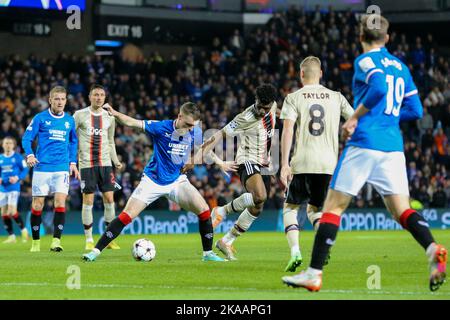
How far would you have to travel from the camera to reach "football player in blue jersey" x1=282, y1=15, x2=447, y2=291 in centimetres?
852

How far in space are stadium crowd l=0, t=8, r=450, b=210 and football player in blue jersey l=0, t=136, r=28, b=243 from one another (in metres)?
3.88

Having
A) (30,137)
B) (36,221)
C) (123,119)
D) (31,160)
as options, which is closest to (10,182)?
(36,221)

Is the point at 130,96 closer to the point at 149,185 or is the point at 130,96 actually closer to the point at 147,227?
the point at 147,227

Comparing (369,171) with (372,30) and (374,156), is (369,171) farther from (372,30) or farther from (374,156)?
(372,30)

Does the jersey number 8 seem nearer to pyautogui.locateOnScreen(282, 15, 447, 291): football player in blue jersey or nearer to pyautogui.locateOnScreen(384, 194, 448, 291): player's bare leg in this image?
pyautogui.locateOnScreen(282, 15, 447, 291): football player in blue jersey

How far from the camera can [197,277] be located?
34.3 feet

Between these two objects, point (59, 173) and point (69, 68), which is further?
point (69, 68)

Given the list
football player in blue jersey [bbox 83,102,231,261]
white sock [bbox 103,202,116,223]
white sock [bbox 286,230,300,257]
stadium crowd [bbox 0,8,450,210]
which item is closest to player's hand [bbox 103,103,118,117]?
football player in blue jersey [bbox 83,102,231,261]

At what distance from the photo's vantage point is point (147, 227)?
88.0 feet

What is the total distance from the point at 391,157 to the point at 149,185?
4483 millimetres

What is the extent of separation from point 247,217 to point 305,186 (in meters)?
2.26

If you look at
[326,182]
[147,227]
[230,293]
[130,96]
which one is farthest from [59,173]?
[130,96]

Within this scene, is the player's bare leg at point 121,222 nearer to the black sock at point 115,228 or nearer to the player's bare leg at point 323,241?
the black sock at point 115,228

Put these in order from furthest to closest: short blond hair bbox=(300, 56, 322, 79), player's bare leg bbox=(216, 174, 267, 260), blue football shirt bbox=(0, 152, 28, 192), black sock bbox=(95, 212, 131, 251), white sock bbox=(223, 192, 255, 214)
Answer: blue football shirt bbox=(0, 152, 28, 192)
white sock bbox=(223, 192, 255, 214)
player's bare leg bbox=(216, 174, 267, 260)
black sock bbox=(95, 212, 131, 251)
short blond hair bbox=(300, 56, 322, 79)
